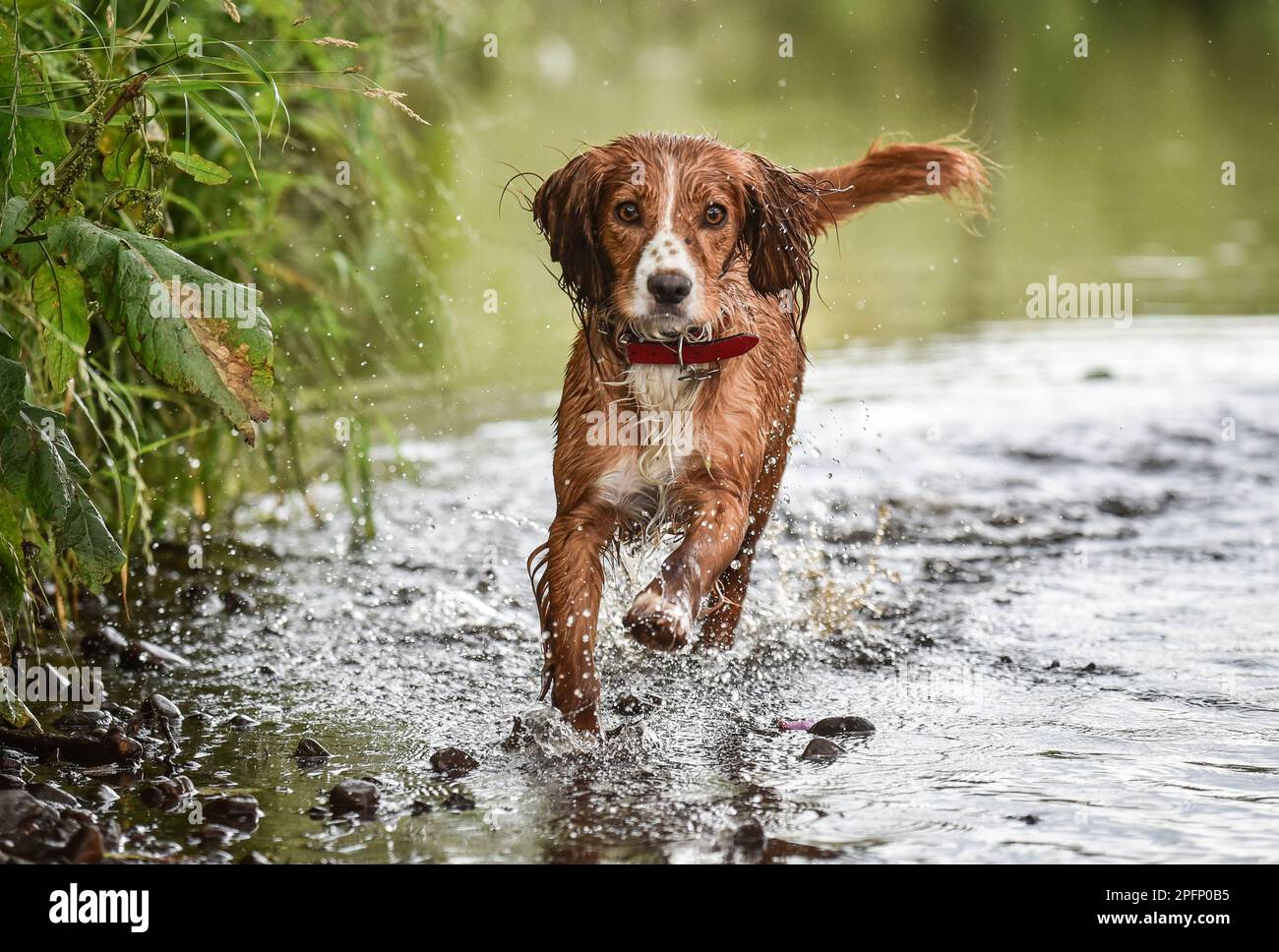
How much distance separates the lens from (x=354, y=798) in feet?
10.5

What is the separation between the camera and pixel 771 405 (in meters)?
4.54

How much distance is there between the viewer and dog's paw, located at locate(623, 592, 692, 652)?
3.49 metres

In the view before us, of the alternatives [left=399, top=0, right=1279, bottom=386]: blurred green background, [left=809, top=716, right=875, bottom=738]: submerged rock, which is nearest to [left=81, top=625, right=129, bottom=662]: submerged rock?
[left=809, top=716, right=875, bottom=738]: submerged rock

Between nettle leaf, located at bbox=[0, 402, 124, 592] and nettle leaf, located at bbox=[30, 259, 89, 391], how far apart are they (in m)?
0.20

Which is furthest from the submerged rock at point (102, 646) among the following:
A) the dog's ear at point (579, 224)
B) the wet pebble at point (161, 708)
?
the dog's ear at point (579, 224)

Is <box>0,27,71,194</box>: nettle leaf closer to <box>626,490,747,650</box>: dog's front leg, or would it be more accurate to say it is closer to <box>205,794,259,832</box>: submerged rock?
<box>205,794,259,832</box>: submerged rock

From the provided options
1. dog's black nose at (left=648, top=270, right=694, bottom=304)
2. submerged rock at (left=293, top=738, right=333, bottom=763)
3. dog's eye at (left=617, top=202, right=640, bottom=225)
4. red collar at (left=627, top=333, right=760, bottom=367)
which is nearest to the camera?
submerged rock at (left=293, top=738, right=333, bottom=763)

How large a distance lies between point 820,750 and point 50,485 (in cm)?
182

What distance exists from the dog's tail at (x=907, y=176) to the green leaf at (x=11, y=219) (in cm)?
263

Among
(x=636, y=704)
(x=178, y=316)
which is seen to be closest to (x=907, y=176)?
(x=636, y=704)

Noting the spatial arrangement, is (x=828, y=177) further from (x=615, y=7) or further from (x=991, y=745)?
(x=615, y=7)

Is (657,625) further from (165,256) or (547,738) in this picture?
(165,256)

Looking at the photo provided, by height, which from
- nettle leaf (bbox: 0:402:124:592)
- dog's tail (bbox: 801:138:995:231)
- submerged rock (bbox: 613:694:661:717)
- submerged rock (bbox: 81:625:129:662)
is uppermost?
dog's tail (bbox: 801:138:995:231)

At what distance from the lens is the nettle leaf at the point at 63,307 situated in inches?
130
